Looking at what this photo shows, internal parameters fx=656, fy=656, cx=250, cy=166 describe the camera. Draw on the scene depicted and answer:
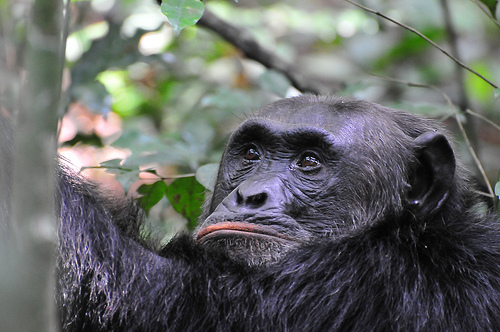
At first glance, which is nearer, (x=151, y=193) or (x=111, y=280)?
(x=111, y=280)

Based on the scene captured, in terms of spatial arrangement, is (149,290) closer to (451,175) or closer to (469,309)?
(469,309)

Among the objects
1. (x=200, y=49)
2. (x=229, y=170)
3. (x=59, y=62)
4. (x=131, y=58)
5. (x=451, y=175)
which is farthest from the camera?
(x=200, y=49)

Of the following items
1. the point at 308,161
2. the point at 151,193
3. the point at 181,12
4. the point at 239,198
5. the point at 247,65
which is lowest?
the point at 247,65

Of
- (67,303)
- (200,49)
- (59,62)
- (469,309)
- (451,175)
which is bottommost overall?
(200,49)

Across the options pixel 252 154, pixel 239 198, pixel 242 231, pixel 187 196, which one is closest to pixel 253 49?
pixel 187 196

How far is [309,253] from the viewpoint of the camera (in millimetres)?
3576

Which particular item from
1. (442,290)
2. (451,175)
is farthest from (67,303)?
(451,175)

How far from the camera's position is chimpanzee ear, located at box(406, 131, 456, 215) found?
401 cm

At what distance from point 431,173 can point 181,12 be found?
183cm

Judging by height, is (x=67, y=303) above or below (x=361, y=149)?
below

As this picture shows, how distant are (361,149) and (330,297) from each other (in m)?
1.11

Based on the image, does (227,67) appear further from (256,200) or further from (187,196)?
(256,200)

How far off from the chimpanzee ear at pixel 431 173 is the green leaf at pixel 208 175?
151 centimetres

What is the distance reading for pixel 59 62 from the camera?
2.04 metres
